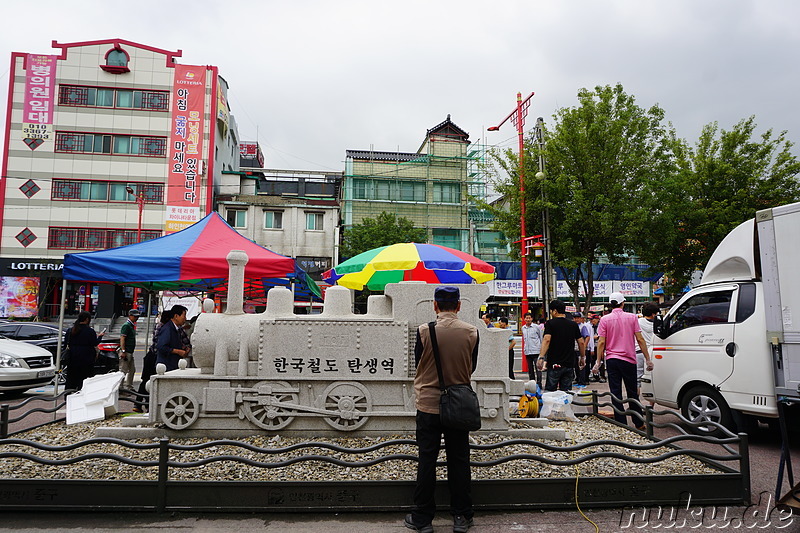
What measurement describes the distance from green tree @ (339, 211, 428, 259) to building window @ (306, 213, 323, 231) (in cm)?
201

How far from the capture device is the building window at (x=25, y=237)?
1142 inches

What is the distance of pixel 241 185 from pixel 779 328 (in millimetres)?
31839

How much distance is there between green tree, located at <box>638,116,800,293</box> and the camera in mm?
18078

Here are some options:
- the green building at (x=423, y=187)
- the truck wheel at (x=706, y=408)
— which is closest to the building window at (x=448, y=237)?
the green building at (x=423, y=187)

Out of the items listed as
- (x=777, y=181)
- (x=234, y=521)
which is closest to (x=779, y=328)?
(x=234, y=521)

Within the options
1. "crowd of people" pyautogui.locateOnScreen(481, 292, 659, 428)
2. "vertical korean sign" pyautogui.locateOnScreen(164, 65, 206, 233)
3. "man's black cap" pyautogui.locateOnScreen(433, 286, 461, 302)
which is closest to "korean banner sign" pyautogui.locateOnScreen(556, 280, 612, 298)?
"vertical korean sign" pyautogui.locateOnScreen(164, 65, 206, 233)

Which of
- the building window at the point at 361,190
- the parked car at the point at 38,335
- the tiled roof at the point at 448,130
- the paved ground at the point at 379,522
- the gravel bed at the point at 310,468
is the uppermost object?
the tiled roof at the point at 448,130

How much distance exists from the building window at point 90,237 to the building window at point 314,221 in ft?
28.4

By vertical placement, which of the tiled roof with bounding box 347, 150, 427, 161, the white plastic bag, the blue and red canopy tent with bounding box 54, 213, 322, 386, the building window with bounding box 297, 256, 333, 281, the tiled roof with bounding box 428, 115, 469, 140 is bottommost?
the white plastic bag

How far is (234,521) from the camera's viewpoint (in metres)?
4.26

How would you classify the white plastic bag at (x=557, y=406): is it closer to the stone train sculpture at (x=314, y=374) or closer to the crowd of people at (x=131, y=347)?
the stone train sculpture at (x=314, y=374)

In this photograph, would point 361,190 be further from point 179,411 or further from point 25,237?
point 179,411

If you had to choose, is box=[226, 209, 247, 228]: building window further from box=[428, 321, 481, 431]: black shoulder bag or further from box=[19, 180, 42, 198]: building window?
box=[428, 321, 481, 431]: black shoulder bag

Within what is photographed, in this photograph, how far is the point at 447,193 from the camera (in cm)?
3919
